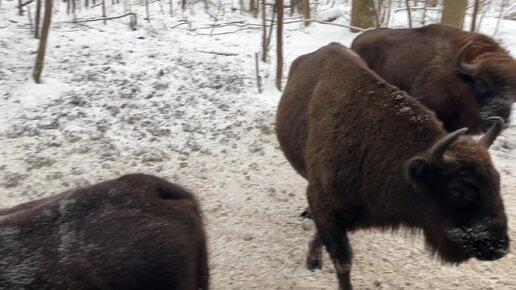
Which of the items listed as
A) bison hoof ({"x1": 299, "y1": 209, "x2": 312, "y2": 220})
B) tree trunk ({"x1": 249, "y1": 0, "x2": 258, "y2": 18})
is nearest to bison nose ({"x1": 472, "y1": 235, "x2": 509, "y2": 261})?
bison hoof ({"x1": 299, "y1": 209, "x2": 312, "y2": 220})

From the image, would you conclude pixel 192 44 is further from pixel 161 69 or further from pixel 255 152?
pixel 255 152

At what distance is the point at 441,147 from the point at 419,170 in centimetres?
25

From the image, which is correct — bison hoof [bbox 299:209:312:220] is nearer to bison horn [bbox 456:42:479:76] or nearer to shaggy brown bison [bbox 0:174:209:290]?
bison horn [bbox 456:42:479:76]

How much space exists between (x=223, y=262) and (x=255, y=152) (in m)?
2.43

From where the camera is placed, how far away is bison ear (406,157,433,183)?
11.8 ft

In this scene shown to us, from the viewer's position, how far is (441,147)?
11.3 ft

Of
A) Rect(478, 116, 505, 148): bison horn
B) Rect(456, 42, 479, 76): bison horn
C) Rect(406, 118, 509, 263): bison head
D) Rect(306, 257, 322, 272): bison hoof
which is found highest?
Rect(456, 42, 479, 76): bison horn

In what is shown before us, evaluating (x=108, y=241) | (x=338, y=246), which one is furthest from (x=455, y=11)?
(x=108, y=241)

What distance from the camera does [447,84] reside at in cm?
597

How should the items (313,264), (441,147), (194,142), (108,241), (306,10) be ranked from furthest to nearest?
(306,10) → (194,142) → (313,264) → (441,147) → (108,241)

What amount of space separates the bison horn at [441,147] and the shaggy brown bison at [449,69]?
2472mm

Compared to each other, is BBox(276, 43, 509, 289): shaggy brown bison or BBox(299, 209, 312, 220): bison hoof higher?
BBox(276, 43, 509, 289): shaggy brown bison

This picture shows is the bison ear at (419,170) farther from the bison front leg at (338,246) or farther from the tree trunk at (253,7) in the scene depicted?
the tree trunk at (253,7)

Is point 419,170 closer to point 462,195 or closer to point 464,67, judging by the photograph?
point 462,195
